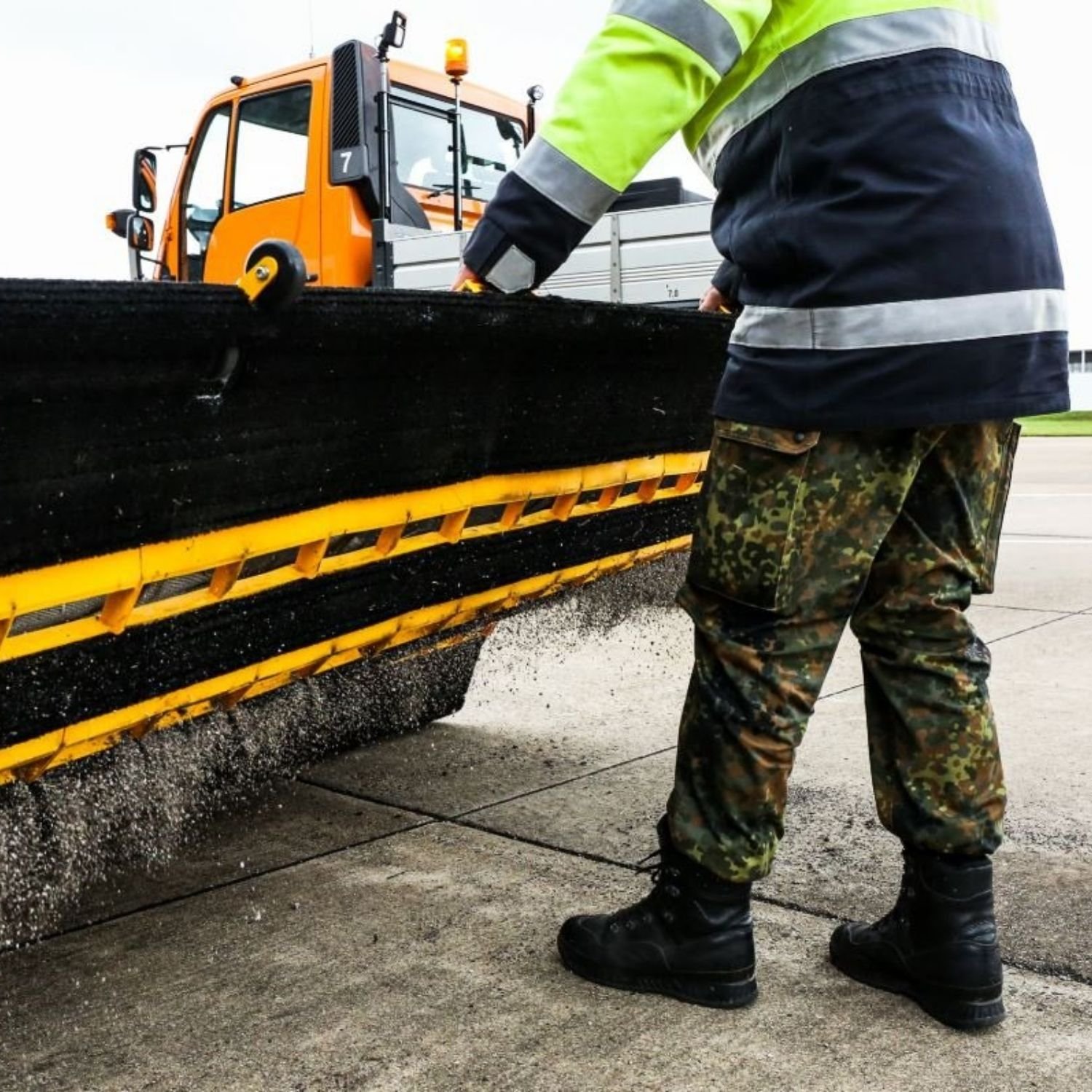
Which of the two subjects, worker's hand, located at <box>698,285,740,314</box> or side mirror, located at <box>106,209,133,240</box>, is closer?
worker's hand, located at <box>698,285,740,314</box>

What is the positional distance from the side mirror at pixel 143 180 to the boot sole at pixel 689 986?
5716 millimetres

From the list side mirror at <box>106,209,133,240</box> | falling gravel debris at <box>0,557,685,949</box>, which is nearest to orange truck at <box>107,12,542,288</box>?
side mirror at <box>106,209,133,240</box>

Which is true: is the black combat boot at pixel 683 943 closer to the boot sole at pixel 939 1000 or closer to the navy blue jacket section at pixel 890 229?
the boot sole at pixel 939 1000

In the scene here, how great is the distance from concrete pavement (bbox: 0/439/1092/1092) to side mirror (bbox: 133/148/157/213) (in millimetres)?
4215

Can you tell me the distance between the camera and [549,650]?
183 inches

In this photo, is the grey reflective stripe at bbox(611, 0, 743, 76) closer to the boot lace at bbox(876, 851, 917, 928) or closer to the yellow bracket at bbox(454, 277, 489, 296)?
the yellow bracket at bbox(454, 277, 489, 296)

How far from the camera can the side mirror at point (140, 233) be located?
22.6 feet

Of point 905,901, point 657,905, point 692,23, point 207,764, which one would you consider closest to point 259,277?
point 692,23

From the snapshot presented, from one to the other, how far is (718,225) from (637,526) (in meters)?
0.79

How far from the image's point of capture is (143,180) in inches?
271

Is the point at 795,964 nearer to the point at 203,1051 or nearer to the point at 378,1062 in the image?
the point at 378,1062

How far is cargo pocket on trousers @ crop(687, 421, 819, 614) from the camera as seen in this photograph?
1.88 meters

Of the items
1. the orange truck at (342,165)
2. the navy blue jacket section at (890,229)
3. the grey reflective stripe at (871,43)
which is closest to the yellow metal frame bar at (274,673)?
the navy blue jacket section at (890,229)

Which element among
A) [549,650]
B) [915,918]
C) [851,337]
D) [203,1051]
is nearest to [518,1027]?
[203,1051]
